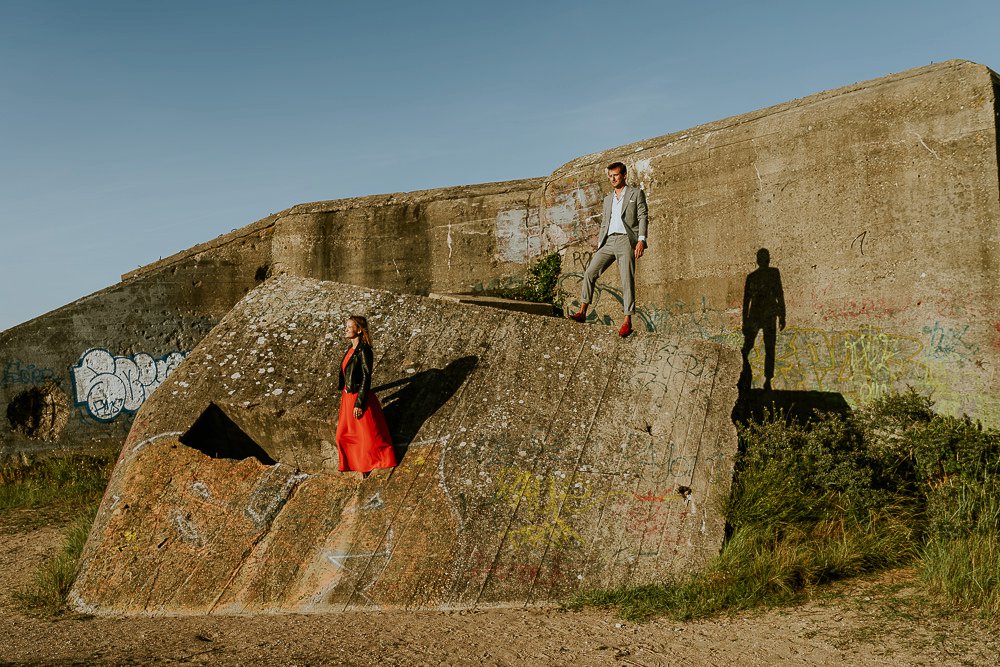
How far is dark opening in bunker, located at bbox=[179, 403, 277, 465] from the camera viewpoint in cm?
566

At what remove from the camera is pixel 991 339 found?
6.11 m

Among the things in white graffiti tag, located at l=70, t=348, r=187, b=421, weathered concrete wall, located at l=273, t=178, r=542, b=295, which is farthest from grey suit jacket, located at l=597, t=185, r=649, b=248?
Answer: white graffiti tag, located at l=70, t=348, r=187, b=421

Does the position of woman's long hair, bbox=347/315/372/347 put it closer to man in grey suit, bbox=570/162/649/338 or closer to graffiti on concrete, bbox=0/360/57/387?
man in grey suit, bbox=570/162/649/338

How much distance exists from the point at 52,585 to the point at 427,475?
2.61 m

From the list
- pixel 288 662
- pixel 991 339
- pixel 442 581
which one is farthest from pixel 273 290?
pixel 991 339

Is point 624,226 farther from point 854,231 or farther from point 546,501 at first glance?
point 546,501

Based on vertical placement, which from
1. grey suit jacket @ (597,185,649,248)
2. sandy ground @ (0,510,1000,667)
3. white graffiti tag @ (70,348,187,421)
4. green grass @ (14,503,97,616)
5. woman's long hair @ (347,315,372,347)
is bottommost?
sandy ground @ (0,510,1000,667)

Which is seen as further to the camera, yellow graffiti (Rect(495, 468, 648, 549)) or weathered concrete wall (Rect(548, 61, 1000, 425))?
weathered concrete wall (Rect(548, 61, 1000, 425))

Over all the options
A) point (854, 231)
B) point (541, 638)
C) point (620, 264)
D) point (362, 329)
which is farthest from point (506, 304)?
point (541, 638)

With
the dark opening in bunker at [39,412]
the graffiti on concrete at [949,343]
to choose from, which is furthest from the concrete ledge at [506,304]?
the dark opening in bunker at [39,412]

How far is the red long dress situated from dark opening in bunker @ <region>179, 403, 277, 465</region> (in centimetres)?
84

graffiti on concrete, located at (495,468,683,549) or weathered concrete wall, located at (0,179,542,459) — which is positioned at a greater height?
weathered concrete wall, located at (0,179,542,459)

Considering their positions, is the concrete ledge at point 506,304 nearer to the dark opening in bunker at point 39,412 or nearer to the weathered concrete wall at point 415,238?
the weathered concrete wall at point 415,238

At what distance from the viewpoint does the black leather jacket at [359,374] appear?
17.0ft
